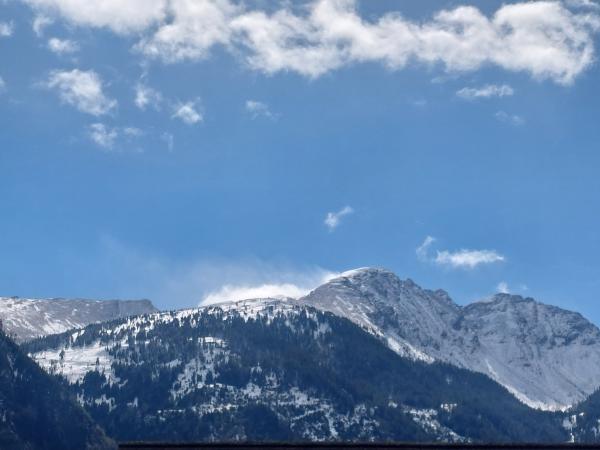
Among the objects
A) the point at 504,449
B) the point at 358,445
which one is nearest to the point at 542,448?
the point at 504,449

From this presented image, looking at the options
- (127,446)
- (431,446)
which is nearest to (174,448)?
(127,446)

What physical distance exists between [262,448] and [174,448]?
49.8 feet

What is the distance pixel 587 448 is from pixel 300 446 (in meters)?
46.8

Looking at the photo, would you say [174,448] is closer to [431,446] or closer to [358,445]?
[358,445]

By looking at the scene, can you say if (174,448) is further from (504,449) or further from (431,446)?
(504,449)

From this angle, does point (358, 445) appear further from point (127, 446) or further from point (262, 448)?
point (127, 446)

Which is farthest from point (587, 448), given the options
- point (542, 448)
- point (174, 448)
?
point (174, 448)

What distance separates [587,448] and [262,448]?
53.1m

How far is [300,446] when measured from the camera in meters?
184

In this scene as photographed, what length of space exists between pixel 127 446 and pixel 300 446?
96.7 feet

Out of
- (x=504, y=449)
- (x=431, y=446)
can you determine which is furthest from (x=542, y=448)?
(x=431, y=446)

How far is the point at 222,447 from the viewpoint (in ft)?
615

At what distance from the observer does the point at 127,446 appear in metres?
188

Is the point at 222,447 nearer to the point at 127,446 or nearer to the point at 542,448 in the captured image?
the point at 127,446
